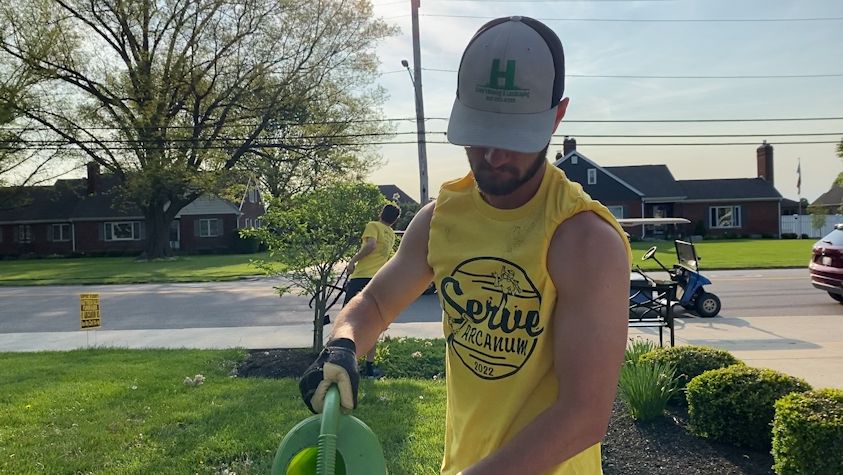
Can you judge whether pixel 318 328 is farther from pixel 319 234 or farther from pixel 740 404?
pixel 740 404

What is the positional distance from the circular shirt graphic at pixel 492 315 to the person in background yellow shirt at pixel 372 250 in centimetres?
554

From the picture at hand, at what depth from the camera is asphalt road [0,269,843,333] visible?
38.0 feet

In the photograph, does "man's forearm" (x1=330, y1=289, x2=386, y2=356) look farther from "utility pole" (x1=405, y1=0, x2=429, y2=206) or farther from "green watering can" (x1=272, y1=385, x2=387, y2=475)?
"utility pole" (x1=405, y1=0, x2=429, y2=206)

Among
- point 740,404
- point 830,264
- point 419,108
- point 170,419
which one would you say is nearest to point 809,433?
point 740,404

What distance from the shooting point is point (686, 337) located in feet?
29.8

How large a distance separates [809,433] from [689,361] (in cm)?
164

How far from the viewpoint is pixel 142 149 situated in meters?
31.9

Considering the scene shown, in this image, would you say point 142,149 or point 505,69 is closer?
point 505,69

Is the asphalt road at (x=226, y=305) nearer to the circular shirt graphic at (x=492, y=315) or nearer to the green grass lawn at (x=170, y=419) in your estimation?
the green grass lawn at (x=170, y=419)

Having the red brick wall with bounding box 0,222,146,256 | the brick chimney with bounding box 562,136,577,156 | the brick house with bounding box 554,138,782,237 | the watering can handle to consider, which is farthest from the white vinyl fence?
the watering can handle

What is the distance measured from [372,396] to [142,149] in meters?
30.0

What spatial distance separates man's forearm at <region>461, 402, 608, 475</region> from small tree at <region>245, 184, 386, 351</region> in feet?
20.8

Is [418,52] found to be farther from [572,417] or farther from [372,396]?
[572,417]

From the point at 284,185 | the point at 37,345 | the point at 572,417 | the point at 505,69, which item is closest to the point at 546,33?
the point at 505,69
